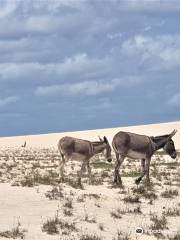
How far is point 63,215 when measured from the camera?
15367 millimetres

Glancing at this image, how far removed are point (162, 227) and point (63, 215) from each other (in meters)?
2.67

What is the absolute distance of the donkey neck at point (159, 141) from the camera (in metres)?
23.9

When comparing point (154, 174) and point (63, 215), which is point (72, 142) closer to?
point (154, 174)

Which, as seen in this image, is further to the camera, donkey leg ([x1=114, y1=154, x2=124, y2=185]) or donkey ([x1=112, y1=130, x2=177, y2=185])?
donkey ([x1=112, y1=130, x2=177, y2=185])

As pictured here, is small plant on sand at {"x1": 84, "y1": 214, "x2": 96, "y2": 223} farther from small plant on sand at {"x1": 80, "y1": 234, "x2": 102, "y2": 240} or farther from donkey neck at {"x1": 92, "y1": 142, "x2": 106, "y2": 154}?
donkey neck at {"x1": 92, "y1": 142, "x2": 106, "y2": 154}

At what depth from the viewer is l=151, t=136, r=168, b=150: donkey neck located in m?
23.9

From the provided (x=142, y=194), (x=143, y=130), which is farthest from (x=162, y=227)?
(x=143, y=130)

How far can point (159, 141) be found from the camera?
952 inches

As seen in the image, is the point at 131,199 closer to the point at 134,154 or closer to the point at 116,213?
the point at 116,213

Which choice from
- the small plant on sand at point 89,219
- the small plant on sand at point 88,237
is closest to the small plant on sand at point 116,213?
the small plant on sand at point 89,219

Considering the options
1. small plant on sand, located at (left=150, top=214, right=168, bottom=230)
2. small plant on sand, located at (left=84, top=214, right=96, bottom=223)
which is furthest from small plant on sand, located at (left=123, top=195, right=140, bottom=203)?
small plant on sand, located at (left=84, top=214, right=96, bottom=223)

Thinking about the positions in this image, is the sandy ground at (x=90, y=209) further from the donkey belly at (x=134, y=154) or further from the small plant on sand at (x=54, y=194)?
the donkey belly at (x=134, y=154)

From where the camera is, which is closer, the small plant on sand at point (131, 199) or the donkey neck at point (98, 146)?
the small plant on sand at point (131, 199)

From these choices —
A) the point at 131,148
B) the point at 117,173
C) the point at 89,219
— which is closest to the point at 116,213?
the point at 89,219
